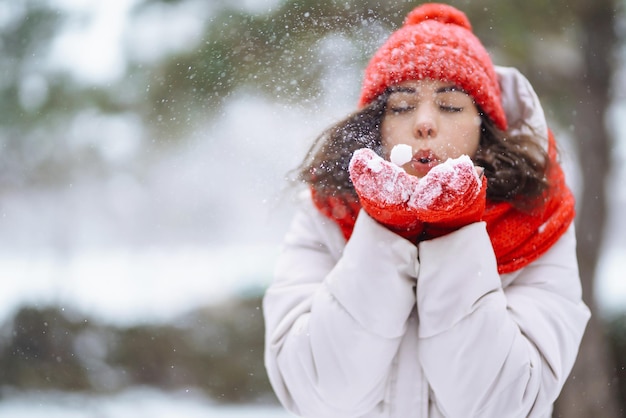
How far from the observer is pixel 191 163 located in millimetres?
917

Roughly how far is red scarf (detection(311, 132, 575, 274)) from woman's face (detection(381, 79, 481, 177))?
0.25 ft

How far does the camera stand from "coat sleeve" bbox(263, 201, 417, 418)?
0.59 meters

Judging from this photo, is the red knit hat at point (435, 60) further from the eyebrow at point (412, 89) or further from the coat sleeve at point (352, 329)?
the coat sleeve at point (352, 329)

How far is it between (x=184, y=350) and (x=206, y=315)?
0.10 metres

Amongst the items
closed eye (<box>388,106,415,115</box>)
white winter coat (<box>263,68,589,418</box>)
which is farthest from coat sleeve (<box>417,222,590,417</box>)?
closed eye (<box>388,106,415,115</box>)

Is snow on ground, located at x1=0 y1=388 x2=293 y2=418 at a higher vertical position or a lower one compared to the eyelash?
lower

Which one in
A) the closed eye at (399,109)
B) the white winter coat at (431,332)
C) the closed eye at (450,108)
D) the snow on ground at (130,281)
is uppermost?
the closed eye at (399,109)

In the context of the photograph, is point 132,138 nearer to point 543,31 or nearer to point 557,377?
point 543,31

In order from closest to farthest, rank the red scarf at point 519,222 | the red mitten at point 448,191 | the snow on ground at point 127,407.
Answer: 1. the red mitten at point 448,191
2. the red scarf at point 519,222
3. the snow on ground at point 127,407

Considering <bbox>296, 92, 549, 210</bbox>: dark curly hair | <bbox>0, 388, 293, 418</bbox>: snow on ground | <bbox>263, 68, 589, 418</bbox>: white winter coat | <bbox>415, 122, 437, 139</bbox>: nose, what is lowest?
<bbox>0, 388, 293, 418</bbox>: snow on ground

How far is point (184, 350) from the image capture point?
130cm

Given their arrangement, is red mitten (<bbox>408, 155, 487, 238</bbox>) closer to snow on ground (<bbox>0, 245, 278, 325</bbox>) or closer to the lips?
the lips

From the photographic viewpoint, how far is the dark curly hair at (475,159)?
22.3 inches

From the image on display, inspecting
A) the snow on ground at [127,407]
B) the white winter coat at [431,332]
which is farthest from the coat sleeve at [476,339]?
the snow on ground at [127,407]
